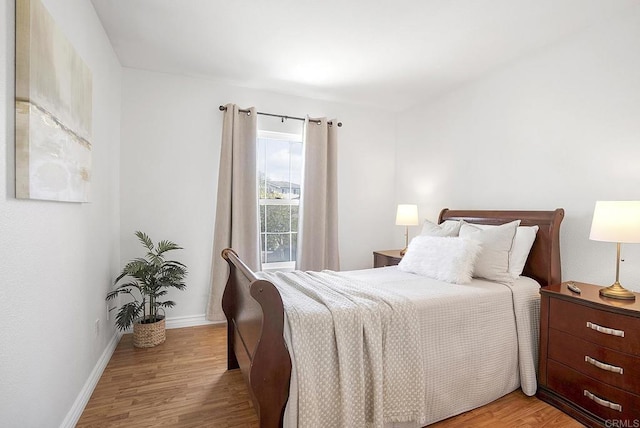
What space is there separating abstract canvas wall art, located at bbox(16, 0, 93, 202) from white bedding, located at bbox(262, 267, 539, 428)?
1.25m

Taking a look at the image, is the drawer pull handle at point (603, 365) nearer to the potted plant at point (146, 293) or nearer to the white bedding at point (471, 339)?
the white bedding at point (471, 339)

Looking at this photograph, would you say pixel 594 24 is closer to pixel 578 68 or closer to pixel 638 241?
pixel 578 68

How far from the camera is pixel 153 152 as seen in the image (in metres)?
3.18

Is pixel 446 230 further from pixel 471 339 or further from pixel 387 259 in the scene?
pixel 471 339

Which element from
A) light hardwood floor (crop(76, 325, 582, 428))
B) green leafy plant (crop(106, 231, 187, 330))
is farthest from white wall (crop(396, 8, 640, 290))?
green leafy plant (crop(106, 231, 187, 330))

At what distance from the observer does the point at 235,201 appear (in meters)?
3.29

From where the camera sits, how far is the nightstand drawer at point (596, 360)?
1634 mm

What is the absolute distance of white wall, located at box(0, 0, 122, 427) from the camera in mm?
1153

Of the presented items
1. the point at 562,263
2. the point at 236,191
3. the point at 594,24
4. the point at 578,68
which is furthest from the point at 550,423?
the point at 236,191

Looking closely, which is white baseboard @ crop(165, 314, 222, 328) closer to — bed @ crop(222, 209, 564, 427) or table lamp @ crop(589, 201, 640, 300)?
bed @ crop(222, 209, 564, 427)

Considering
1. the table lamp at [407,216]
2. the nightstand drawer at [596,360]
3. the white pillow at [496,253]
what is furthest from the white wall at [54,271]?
the table lamp at [407,216]

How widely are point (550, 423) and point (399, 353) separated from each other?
3.42ft

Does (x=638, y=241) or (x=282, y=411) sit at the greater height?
(x=638, y=241)

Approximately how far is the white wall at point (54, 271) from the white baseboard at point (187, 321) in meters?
0.65
